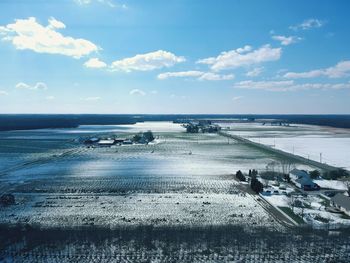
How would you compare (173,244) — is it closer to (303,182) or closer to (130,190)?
(130,190)

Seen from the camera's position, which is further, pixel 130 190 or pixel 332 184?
pixel 332 184

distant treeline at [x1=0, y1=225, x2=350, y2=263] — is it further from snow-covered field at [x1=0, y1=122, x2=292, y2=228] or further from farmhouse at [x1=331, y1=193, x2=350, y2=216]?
farmhouse at [x1=331, y1=193, x2=350, y2=216]

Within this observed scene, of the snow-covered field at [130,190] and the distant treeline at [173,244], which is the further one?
the snow-covered field at [130,190]

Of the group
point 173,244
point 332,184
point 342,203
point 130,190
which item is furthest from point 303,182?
point 173,244

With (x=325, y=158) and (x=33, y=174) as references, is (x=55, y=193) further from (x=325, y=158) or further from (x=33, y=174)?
(x=325, y=158)

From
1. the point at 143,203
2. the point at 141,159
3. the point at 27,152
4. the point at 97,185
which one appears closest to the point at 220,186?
the point at 143,203

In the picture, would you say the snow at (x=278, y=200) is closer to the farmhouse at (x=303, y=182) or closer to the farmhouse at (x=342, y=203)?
the farmhouse at (x=342, y=203)

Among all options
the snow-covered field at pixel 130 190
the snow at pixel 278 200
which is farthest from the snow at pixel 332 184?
the snow-covered field at pixel 130 190

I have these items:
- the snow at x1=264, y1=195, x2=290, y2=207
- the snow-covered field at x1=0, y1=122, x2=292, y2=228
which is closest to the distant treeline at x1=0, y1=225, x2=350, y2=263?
the snow-covered field at x1=0, y1=122, x2=292, y2=228
